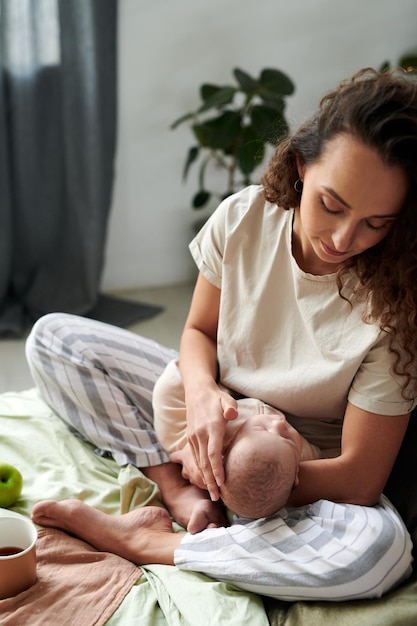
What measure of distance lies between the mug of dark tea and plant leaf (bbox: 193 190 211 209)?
190cm

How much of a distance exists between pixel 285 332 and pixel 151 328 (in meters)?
1.39

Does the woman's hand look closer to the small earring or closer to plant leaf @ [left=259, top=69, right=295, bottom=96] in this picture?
the small earring

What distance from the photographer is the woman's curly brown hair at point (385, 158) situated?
4.03ft

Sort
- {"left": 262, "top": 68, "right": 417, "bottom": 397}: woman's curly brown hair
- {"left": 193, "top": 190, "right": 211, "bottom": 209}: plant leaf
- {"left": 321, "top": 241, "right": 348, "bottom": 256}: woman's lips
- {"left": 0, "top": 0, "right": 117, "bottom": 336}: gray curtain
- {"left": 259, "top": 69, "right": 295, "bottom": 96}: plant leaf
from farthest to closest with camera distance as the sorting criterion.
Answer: {"left": 193, "top": 190, "right": 211, "bottom": 209}: plant leaf
{"left": 259, "top": 69, "right": 295, "bottom": 96}: plant leaf
{"left": 0, "top": 0, "right": 117, "bottom": 336}: gray curtain
{"left": 321, "top": 241, "right": 348, "bottom": 256}: woman's lips
{"left": 262, "top": 68, "right": 417, "bottom": 397}: woman's curly brown hair

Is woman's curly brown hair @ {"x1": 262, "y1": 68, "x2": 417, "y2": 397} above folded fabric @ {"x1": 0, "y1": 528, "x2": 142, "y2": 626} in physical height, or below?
above

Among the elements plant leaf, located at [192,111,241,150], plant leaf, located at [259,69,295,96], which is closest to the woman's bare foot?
plant leaf, located at [192,111,241,150]

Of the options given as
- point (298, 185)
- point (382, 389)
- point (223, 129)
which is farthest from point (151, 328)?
point (382, 389)

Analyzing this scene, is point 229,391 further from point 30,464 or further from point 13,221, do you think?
point 13,221

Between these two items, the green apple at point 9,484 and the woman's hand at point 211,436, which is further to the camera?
the green apple at point 9,484

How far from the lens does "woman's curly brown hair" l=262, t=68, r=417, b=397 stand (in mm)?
1229

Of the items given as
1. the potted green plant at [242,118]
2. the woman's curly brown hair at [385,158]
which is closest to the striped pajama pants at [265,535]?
the woman's curly brown hair at [385,158]

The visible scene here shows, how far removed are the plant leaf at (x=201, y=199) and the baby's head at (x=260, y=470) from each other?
69.0 inches

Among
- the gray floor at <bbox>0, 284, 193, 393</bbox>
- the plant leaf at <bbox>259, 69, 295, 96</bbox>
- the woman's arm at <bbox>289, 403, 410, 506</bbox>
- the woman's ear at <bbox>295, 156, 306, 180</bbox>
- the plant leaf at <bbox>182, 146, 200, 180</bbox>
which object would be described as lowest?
the gray floor at <bbox>0, 284, 193, 393</bbox>

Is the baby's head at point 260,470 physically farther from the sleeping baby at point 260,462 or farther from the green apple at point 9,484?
the green apple at point 9,484
